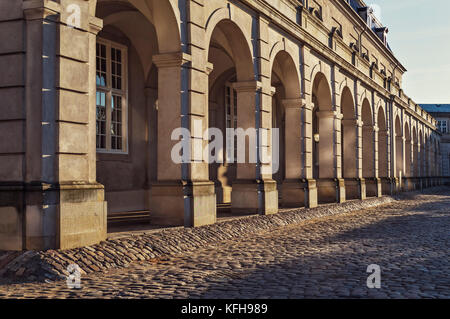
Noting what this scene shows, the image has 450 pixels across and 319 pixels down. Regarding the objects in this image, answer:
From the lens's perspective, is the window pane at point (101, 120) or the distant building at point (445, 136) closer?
the window pane at point (101, 120)

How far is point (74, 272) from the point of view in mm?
6469

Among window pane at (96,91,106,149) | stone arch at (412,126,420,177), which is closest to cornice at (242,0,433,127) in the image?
window pane at (96,91,106,149)

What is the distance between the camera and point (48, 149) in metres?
7.14

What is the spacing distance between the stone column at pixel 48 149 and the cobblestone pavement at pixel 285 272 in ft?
3.28

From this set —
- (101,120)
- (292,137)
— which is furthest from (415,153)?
(101,120)

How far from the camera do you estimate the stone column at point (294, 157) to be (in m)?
16.1

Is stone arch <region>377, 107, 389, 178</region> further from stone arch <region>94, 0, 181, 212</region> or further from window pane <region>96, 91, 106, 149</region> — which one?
window pane <region>96, 91, 106, 149</region>

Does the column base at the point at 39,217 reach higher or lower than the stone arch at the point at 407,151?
lower

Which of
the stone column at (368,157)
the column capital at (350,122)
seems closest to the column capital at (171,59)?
the column capital at (350,122)

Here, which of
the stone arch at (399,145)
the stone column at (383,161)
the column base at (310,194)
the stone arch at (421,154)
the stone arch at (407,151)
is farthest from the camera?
the stone arch at (421,154)

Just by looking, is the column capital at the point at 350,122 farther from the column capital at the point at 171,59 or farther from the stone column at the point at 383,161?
the column capital at the point at 171,59

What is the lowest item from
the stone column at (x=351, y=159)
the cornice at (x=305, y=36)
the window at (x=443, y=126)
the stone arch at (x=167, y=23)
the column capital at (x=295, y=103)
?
the stone column at (x=351, y=159)

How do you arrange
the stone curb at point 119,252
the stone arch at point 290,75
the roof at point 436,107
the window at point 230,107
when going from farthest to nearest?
the roof at point 436,107 → the window at point 230,107 → the stone arch at point 290,75 → the stone curb at point 119,252

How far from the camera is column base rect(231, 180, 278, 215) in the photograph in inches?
513
